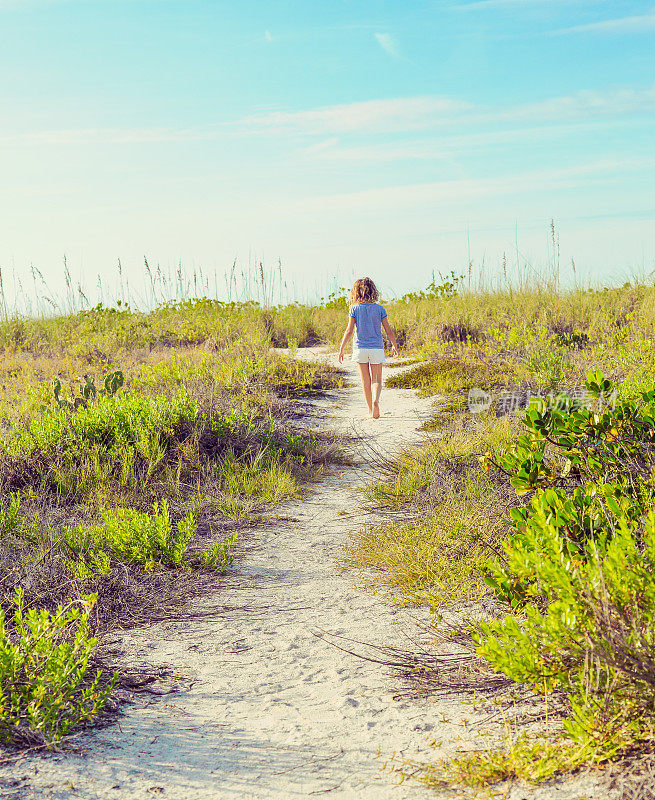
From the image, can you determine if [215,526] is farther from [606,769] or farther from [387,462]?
[606,769]

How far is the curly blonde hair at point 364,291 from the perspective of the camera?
9.58 metres

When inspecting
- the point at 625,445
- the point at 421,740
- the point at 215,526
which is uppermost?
the point at 625,445

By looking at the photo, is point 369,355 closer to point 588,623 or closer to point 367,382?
point 367,382

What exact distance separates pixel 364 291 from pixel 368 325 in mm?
511

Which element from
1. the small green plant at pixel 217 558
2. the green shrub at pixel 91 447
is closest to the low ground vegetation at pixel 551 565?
the small green plant at pixel 217 558

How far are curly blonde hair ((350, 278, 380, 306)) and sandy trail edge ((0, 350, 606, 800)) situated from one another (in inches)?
227

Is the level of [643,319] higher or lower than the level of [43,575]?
higher

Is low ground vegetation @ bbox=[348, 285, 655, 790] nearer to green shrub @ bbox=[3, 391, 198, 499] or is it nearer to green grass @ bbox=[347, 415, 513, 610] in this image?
green grass @ bbox=[347, 415, 513, 610]

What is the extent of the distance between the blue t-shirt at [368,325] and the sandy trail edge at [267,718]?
5.39m

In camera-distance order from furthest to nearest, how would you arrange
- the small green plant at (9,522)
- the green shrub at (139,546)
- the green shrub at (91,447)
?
1. the green shrub at (91,447)
2. the small green plant at (9,522)
3. the green shrub at (139,546)

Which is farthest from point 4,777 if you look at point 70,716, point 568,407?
point 568,407

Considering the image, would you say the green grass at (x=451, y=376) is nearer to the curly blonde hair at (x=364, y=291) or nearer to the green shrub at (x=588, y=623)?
the curly blonde hair at (x=364, y=291)

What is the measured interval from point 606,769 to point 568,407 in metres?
1.67

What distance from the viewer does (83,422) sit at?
648 cm
